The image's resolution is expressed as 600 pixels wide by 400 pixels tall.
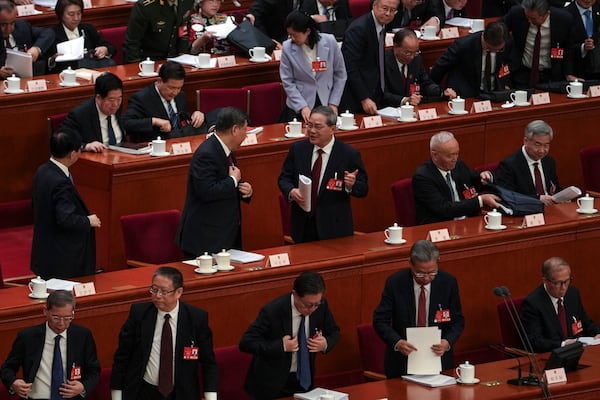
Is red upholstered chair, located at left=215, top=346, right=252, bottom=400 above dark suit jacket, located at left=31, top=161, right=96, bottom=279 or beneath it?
beneath

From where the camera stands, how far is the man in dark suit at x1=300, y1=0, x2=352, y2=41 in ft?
35.6

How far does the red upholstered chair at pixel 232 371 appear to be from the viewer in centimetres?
734

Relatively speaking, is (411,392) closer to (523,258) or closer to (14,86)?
(523,258)

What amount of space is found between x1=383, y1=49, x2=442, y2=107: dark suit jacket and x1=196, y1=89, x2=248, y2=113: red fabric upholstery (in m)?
0.94

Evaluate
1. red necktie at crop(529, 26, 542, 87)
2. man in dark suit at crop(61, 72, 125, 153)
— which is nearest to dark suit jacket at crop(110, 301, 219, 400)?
man in dark suit at crop(61, 72, 125, 153)

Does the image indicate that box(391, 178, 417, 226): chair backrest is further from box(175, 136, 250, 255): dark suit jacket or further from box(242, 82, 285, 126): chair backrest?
box(242, 82, 285, 126): chair backrest

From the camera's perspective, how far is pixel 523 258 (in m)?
8.60

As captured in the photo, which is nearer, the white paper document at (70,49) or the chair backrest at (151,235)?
the chair backrest at (151,235)

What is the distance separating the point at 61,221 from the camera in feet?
25.2

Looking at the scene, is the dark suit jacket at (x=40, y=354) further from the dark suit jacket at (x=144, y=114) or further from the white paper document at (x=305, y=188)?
the dark suit jacket at (x=144, y=114)

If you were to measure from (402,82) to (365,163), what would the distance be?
86cm

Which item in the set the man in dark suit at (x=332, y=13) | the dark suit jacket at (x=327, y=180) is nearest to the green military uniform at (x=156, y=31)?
the man in dark suit at (x=332, y=13)

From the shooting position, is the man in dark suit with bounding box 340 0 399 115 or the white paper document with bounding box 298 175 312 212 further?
the man in dark suit with bounding box 340 0 399 115

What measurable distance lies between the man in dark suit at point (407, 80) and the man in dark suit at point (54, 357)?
3848mm
